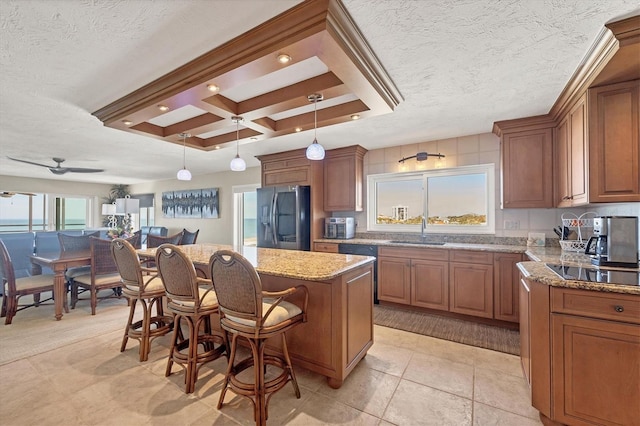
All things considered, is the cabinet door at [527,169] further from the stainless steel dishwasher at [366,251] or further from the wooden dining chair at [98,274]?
the wooden dining chair at [98,274]

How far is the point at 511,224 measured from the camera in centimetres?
342

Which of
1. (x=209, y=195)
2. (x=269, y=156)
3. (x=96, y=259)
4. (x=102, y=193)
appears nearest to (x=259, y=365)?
(x=96, y=259)

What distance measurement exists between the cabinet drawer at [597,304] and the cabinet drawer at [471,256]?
1.55 m

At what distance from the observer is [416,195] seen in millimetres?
4082

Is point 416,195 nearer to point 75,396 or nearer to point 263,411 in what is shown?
point 263,411

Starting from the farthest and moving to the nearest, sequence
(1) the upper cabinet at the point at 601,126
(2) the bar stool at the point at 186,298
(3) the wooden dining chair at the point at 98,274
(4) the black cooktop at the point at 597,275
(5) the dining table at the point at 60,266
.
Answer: (3) the wooden dining chair at the point at 98,274 < (5) the dining table at the point at 60,266 < (2) the bar stool at the point at 186,298 < (1) the upper cabinet at the point at 601,126 < (4) the black cooktop at the point at 597,275

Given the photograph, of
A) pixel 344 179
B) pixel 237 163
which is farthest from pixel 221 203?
pixel 237 163

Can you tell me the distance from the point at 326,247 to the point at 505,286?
7.33ft

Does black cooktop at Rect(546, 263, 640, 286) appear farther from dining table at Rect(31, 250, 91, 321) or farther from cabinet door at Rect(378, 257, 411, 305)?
dining table at Rect(31, 250, 91, 321)

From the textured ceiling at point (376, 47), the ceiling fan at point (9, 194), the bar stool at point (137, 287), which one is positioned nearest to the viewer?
the textured ceiling at point (376, 47)

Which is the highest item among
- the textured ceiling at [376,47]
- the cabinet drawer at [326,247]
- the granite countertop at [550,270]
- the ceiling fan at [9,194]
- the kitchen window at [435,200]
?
the textured ceiling at [376,47]

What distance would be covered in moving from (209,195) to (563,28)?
21.4 feet

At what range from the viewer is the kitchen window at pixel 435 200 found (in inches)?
143

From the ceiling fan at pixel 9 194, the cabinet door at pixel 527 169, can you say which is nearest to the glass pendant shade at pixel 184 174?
the cabinet door at pixel 527 169
